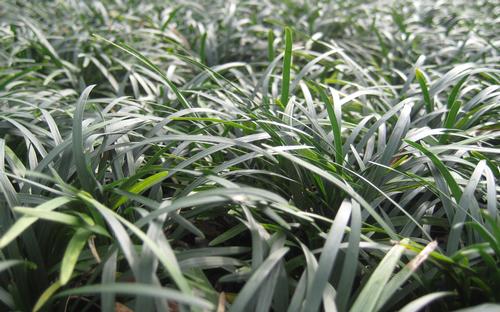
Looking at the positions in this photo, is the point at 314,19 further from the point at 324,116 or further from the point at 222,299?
the point at 222,299

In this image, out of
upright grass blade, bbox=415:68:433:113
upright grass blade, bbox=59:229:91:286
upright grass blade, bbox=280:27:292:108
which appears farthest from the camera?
upright grass blade, bbox=415:68:433:113

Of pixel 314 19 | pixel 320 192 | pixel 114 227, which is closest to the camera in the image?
pixel 114 227

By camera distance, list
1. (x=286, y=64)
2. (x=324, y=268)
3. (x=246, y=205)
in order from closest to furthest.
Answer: (x=324, y=268), (x=246, y=205), (x=286, y=64)

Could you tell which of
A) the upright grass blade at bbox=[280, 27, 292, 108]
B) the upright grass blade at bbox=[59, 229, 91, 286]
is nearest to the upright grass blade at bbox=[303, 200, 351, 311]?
the upright grass blade at bbox=[59, 229, 91, 286]

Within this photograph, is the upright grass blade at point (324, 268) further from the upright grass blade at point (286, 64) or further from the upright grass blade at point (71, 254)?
the upright grass blade at point (286, 64)

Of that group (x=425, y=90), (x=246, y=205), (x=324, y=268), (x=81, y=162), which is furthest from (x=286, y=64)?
(x=324, y=268)

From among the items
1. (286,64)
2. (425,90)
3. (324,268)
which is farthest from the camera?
(425,90)

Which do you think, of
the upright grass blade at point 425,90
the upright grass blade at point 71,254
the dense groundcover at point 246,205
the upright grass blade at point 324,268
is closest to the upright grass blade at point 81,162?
the dense groundcover at point 246,205

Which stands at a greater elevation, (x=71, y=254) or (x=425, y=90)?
(x=425, y=90)

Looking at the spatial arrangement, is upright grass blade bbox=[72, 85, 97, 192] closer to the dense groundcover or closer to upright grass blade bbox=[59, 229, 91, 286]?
the dense groundcover

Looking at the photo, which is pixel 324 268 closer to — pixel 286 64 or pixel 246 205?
pixel 246 205

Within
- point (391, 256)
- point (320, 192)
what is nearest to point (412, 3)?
point (320, 192)
